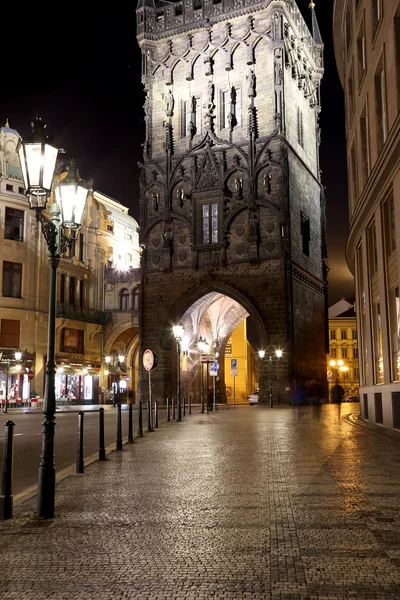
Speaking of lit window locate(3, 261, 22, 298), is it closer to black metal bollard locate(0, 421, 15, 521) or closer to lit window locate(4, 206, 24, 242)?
lit window locate(4, 206, 24, 242)

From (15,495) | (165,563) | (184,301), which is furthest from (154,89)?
(165,563)

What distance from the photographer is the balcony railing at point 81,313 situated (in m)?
50.3

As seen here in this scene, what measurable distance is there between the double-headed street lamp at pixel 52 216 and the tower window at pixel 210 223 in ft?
111

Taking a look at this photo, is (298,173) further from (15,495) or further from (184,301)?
(15,495)

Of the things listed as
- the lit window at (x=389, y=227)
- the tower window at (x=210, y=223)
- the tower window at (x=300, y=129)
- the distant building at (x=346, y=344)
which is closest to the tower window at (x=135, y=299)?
the tower window at (x=210, y=223)

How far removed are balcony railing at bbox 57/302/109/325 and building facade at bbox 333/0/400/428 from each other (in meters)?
27.9

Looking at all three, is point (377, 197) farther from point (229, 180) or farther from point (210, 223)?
point (210, 223)

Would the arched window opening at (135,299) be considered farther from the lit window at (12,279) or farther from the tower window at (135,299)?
the lit window at (12,279)

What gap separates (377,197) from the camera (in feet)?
65.5

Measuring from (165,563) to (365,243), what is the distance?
1928cm

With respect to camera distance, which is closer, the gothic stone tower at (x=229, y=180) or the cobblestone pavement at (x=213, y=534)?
the cobblestone pavement at (x=213, y=534)

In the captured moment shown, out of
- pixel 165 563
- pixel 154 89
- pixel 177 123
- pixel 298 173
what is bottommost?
pixel 165 563

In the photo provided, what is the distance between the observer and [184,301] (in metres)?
42.8

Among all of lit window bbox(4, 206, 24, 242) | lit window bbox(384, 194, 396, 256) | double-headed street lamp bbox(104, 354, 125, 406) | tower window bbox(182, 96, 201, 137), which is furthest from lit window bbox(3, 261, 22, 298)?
lit window bbox(384, 194, 396, 256)
